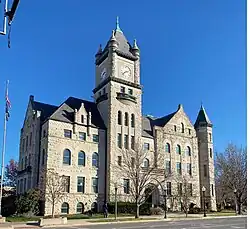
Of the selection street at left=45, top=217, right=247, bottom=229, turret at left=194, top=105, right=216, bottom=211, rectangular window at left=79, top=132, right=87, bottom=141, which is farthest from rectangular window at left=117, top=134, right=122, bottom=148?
street at left=45, top=217, right=247, bottom=229

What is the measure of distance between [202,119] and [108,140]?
21669 millimetres

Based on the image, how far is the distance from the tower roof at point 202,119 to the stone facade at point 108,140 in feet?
0.64

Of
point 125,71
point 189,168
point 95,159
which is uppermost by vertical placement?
point 125,71

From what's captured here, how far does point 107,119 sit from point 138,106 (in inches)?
253

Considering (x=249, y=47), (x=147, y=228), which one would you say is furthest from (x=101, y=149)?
(x=249, y=47)

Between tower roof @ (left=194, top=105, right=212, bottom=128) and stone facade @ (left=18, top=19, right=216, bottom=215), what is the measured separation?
20 centimetres

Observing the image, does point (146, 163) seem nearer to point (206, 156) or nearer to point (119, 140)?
point (119, 140)

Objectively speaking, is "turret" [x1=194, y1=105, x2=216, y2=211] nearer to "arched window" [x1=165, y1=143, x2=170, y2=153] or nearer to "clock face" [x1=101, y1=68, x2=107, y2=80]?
"arched window" [x1=165, y1=143, x2=170, y2=153]

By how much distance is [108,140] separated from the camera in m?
51.0

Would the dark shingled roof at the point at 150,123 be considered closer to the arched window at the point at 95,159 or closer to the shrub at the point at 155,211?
the arched window at the point at 95,159

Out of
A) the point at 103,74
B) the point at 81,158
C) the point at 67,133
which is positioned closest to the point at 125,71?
the point at 103,74

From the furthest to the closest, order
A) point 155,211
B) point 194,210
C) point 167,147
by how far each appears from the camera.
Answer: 1. point 167,147
2. point 194,210
3. point 155,211

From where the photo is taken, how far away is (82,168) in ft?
158

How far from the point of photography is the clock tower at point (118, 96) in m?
50.9
